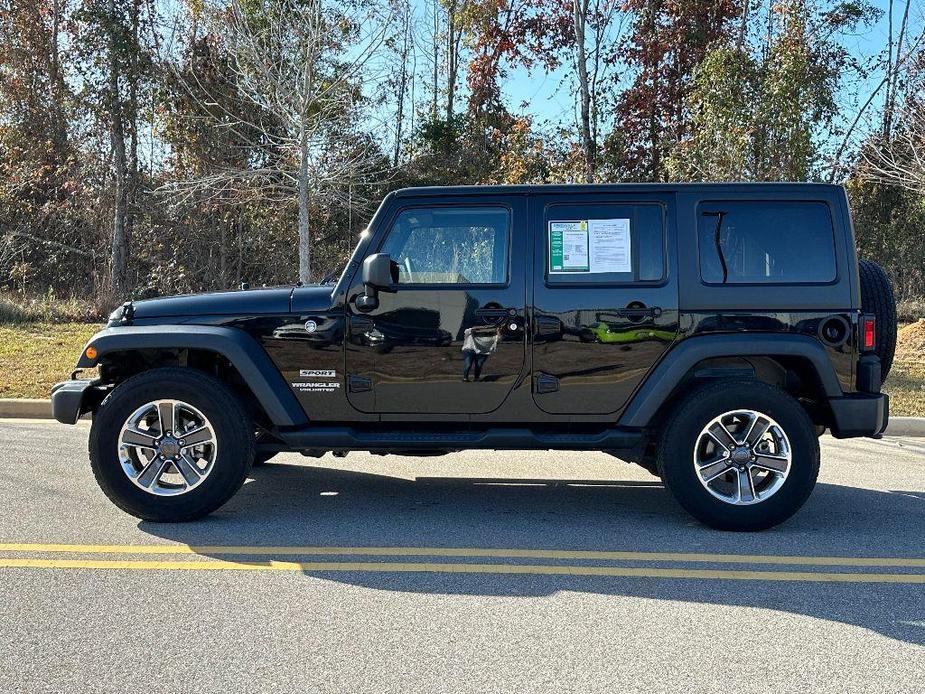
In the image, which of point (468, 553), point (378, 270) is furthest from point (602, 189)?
point (468, 553)

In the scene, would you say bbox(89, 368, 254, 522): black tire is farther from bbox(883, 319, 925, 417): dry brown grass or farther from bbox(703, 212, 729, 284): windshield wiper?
bbox(883, 319, 925, 417): dry brown grass

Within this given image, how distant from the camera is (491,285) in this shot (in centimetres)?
533

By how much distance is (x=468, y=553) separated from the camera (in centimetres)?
485

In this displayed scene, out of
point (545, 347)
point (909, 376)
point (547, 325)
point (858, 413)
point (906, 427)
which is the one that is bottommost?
point (906, 427)

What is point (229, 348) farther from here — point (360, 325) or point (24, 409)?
point (24, 409)

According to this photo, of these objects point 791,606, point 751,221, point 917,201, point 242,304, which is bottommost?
point 791,606

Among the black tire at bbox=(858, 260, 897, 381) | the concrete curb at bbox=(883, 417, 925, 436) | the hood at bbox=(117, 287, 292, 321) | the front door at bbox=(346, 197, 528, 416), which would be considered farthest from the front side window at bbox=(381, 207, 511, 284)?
the concrete curb at bbox=(883, 417, 925, 436)

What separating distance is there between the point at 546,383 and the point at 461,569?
1295mm

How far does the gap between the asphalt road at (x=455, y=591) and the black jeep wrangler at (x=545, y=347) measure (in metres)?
0.48

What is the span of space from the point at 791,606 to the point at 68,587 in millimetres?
3361

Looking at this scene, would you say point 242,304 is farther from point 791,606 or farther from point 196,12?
point 196,12

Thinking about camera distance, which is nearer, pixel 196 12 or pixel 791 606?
pixel 791 606

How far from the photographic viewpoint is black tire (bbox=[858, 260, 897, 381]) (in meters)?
5.56

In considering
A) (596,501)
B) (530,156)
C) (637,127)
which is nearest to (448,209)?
(596,501)
